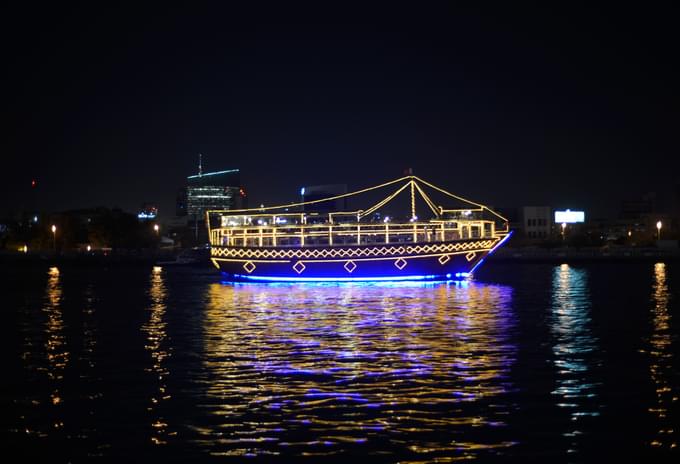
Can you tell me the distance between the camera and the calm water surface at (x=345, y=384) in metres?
14.2

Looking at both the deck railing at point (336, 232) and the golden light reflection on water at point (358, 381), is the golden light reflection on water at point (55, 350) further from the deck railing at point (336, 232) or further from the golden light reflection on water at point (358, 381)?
the deck railing at point (336, 232)

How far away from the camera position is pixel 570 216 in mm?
184000

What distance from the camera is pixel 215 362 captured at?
22.8m

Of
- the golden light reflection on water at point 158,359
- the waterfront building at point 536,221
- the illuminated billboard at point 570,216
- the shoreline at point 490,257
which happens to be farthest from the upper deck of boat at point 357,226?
the illuminated billboard at point 570,216

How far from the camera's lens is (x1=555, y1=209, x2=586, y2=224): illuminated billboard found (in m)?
182

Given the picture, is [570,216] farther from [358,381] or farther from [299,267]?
[358,381]

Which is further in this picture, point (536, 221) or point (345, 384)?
point (536, 221)

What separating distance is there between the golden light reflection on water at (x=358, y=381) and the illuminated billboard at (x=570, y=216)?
150338 mm

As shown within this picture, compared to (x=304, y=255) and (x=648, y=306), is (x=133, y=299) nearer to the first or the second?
(x=304, y=255)

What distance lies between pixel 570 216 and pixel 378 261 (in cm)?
13298

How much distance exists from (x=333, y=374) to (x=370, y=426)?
5270 millimetres

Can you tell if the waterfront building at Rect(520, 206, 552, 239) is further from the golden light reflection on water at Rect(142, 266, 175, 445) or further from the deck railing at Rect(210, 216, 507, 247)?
the golden light reflection on water at Rect(142, 266, 175, 445)

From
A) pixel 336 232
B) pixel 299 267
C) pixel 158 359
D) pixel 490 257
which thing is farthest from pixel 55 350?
pixel 490 257

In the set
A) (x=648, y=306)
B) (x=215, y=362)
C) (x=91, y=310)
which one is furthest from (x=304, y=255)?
(x=215, y=362)
